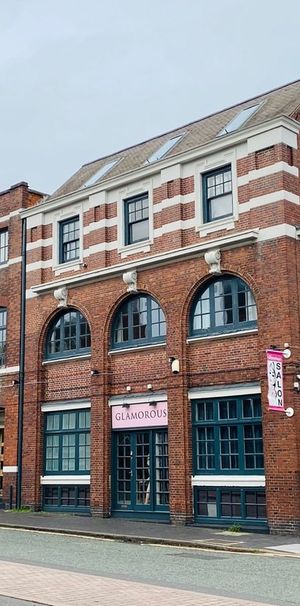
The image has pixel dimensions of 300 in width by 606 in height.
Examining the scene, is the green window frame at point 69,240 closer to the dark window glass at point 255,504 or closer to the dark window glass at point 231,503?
the dark window glass at point 231,503

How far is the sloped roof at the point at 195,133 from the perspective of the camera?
21453 mm

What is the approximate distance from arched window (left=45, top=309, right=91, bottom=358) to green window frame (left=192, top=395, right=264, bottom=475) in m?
4.81

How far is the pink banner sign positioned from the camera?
67.4ft

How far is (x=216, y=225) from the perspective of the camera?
19953 mm

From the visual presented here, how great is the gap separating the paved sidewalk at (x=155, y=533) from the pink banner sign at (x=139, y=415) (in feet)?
8.45

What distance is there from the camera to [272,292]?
1831cm

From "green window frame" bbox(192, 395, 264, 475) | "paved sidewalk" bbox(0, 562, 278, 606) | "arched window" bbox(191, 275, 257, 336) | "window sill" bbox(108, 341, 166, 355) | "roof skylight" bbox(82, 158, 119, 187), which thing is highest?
"roof skylight" bbox(82, 158, 119, 187)

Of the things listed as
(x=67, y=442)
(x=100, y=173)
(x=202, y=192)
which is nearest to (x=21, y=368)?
(x=67, y=442)

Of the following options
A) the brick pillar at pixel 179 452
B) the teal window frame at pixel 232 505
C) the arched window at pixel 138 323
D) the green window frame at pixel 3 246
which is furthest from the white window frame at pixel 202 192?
the green window frame at pixel 3 246

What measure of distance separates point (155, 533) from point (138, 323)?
6.37m

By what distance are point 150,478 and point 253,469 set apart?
3422mm

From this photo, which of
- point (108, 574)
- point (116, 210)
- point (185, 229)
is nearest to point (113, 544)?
point (108, 574)

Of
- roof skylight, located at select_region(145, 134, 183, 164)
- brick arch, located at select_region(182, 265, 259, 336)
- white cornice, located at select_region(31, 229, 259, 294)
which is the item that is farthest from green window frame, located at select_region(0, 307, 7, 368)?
brick arch, located at select_region(182, 265, 259, 336)

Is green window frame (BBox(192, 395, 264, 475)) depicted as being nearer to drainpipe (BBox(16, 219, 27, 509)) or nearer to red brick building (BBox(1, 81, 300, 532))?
red brick building (BBox(1, 81, 300, 532))
